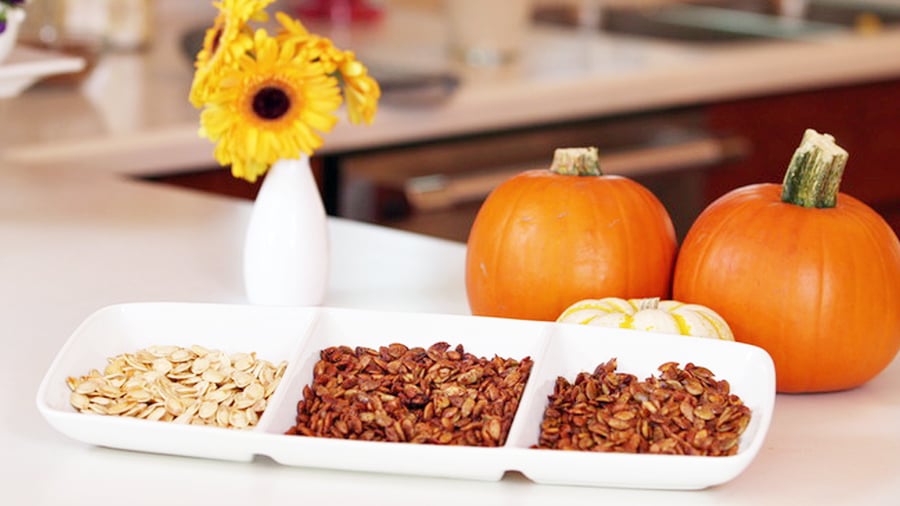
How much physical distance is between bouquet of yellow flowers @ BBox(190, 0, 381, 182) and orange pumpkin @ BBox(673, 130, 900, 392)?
1.17 feet

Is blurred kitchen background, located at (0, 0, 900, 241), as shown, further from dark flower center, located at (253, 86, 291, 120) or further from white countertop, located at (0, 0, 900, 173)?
dark flower center, located at (253, 86, 291, 120)

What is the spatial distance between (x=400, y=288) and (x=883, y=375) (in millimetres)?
482

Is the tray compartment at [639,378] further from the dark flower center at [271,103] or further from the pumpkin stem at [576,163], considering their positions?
the dark flower center at [271,103]

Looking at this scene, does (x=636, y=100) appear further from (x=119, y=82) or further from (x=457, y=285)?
(x=457, y=285)

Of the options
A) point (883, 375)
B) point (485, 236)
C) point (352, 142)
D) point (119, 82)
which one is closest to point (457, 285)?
point (485, 236)

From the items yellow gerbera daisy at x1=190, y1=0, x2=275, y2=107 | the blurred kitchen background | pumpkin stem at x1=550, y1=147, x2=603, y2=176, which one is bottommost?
the blurred kitchen background

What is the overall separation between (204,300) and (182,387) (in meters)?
0.32

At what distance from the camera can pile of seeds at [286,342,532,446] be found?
0.97 meters

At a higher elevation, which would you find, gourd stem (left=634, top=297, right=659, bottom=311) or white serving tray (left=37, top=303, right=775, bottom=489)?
gourd stem (left=634, top=297, right=659, bottom=311)

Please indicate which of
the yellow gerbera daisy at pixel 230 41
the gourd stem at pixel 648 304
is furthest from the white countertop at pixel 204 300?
the yellow gerbera daisy at pixel 230 41

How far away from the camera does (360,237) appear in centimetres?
161

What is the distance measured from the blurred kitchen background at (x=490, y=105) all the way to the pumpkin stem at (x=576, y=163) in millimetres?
911

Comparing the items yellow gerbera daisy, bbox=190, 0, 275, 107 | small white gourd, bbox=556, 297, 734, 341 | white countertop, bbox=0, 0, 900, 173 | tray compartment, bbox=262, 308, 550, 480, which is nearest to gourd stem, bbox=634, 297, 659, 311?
small white gourd, bbox=556, 297, 734, 341

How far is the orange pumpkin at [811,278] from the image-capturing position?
1119 mm
